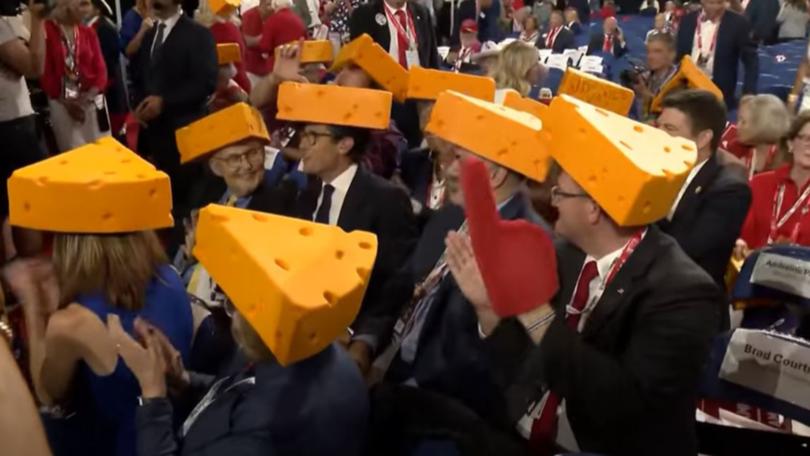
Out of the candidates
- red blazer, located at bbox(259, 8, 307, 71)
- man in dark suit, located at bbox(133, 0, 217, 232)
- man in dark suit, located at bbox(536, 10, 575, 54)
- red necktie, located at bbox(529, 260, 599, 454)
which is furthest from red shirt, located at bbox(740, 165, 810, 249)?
man in dark suit, located at bbox(536, 10, 575, 54)

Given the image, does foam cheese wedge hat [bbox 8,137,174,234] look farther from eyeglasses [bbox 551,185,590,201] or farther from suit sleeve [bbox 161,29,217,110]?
suit sleeve [bbox 161,29,217,110]

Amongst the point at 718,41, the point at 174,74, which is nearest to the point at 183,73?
the point at 174,74

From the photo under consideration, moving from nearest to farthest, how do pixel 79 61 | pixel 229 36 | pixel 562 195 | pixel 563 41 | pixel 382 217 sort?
pixel 562 195
pixel 382 217
pixel 79 61
pixel 229 36
pixel 563 41

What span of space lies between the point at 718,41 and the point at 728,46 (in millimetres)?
89

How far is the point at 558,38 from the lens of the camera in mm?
10141

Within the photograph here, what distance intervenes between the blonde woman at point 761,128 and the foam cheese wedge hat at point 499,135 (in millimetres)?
2161

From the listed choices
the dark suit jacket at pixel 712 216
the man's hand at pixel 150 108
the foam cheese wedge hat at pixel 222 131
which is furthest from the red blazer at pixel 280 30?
the dark suit jacket at pixel 712 216

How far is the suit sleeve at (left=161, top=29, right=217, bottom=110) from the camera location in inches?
183

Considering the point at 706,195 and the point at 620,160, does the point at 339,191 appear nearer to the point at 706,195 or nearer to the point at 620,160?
the point at 706,195

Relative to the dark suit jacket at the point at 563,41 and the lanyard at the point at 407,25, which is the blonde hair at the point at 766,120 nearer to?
the lanyard at the point at 407,25

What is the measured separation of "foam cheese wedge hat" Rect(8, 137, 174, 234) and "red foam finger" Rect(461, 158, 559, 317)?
2.68 ft

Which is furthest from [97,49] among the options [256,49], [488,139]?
[488,139]

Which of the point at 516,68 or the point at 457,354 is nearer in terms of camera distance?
the point at 457,354

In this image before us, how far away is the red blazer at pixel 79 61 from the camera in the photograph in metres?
4.75
